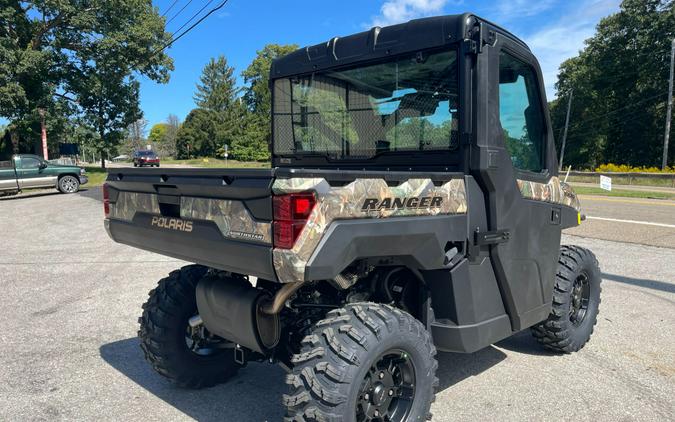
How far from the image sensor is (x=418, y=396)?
2.72 metres

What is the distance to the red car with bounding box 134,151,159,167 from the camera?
4278 cm

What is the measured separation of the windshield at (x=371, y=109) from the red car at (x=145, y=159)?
41664mm

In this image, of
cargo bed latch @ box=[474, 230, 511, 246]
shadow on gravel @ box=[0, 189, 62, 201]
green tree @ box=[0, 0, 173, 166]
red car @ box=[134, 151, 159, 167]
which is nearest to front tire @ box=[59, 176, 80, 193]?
shadow on gravel @ box=[0, 189, 62, 201]

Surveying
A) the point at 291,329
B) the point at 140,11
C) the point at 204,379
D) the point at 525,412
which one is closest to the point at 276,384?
the point at 204,379

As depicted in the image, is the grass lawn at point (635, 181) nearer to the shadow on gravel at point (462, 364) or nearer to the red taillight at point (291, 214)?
the shadow on gravel at point (462, 364)

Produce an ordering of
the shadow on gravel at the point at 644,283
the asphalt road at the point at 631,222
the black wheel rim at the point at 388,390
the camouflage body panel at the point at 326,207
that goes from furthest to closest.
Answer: the asphalt road at the point at 631,222 < the shadow on gravel at the point at 644,283 < the black wheel rim at the point at 388,390 < the camouflage body panel at the point at 326,207

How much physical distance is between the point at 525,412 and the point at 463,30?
95.7 inches

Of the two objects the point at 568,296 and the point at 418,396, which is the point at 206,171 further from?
the point at 568,296

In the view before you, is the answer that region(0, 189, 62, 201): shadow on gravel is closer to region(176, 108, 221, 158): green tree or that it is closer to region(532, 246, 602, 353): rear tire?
region(532, 246, 602, 353): rear tire

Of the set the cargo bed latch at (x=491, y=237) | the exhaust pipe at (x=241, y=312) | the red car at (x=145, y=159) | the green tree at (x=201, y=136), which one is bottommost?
the exhaust pipe at (x=241, y=312)

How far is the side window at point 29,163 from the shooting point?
19.1 m

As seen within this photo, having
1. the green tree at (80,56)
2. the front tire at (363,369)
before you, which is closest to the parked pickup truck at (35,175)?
the green tree at (80,56)

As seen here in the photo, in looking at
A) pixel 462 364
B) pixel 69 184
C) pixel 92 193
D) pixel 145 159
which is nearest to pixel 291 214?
pixel 462 364

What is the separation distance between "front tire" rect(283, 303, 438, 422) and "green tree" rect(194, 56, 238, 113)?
3376 inches
